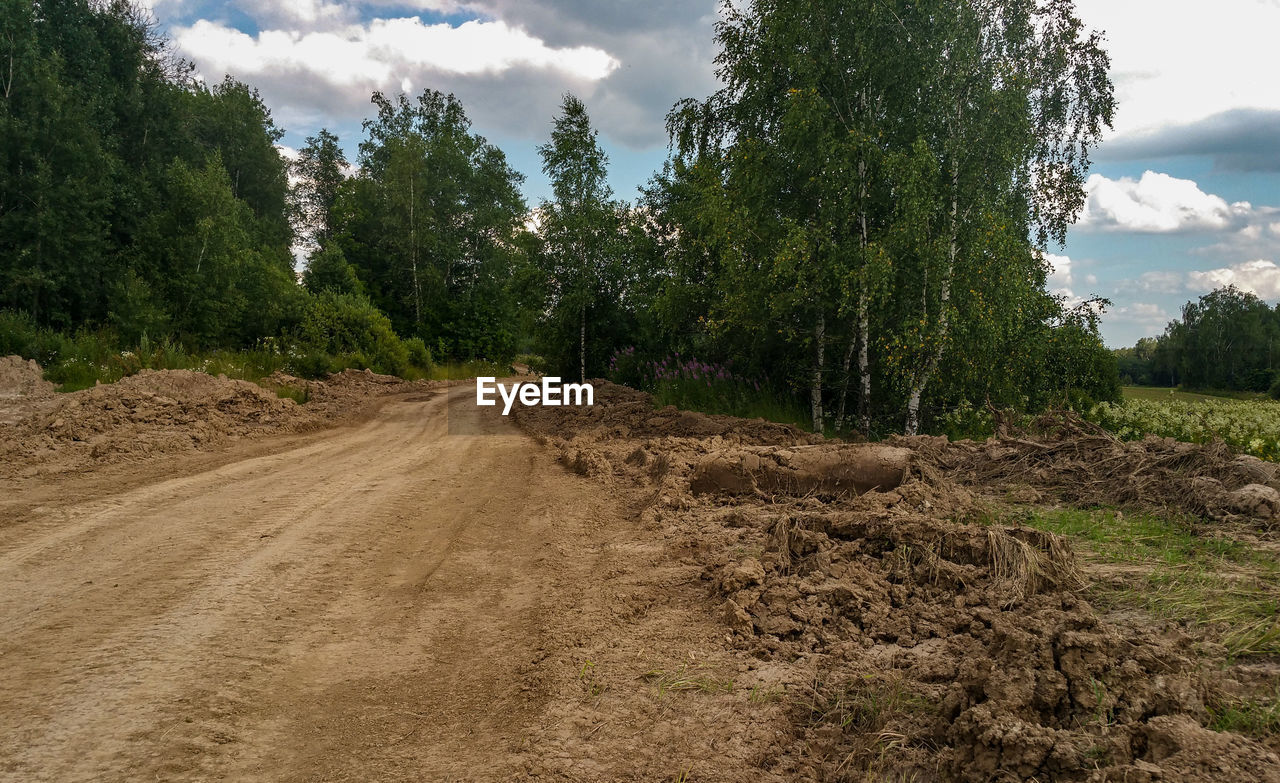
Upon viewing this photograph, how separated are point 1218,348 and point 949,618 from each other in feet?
296

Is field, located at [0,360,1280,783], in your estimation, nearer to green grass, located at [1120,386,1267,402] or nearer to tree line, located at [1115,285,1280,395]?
green grass, located at [1120,386,1267,402]

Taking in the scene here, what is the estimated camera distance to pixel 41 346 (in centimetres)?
1588

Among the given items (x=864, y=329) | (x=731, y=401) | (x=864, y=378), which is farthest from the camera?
(x=731, y=401)

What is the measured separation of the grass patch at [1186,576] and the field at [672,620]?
0.02 m

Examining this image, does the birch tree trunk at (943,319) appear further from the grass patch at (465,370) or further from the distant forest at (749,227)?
the grass patch at (465,370)

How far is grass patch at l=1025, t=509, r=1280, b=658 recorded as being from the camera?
3387 mm

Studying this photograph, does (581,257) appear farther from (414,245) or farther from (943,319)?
(414,245)

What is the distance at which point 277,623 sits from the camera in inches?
179

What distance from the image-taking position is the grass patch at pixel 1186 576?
3387 millimetres

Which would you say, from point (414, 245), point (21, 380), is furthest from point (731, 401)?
point (414, 245)

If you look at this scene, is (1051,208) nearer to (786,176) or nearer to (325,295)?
(786,176)

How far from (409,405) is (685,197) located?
977 centimetres

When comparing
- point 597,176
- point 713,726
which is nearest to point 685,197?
point 597,176

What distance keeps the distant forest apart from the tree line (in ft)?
187
